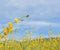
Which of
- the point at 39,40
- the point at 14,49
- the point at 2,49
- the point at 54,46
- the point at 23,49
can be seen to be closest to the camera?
the point at 2,49

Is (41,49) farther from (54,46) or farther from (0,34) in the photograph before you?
(0,34)

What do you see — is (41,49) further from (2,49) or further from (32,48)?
(2,49)

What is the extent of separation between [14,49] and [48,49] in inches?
41.0

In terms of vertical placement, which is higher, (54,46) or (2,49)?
(2,49)

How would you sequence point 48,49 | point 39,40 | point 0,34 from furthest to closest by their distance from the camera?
1. point 39,40
2. point 48,49
3. point 0,34

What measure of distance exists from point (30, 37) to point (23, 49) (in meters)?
0.44

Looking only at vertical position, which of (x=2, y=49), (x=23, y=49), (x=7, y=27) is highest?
(x=7, y=27)

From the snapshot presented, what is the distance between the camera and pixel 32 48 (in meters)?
5.37

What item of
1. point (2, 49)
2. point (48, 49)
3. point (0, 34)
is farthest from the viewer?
point (48, 49)

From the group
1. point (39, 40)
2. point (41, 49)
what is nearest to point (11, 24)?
point (41, 49)

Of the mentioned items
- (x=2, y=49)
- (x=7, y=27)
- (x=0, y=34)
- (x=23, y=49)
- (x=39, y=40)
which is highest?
(x=7, y=27)

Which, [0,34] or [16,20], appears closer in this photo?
[16,20]

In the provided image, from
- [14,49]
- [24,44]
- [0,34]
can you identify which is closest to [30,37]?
[24,44]

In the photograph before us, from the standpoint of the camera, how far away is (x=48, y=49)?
5.43m
